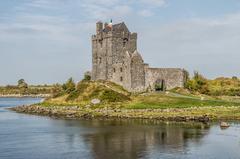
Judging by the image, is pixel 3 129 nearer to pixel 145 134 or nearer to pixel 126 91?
pixel 145 134

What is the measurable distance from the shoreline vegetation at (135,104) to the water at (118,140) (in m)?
5.84

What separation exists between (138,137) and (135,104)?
26.4m

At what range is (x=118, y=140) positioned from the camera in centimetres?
4250

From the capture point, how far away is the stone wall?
3091 inches

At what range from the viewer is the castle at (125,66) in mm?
76875

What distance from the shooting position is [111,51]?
257 ft

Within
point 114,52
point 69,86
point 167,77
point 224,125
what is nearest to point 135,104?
point 167,77

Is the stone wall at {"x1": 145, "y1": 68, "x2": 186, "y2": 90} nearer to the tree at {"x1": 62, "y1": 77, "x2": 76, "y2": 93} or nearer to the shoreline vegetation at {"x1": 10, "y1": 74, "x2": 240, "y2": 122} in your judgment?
the shoreline vegetation at {"x1": 10, "y1": 74, "x2": 240, "y2": 122}

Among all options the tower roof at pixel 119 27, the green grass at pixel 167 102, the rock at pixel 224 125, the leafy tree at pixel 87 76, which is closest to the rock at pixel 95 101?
the green grass at pixel 167 102

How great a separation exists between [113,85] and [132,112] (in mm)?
13921

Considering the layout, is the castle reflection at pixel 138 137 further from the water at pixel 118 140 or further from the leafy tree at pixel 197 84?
the leafy tree at pixel 197 84

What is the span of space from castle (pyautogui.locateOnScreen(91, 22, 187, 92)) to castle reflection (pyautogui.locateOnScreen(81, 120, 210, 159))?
20.0 meters

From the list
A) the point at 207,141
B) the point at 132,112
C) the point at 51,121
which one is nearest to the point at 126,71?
the point at 132,112

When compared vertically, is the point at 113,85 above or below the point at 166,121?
above
